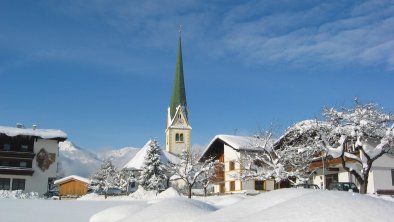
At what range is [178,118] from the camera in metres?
88.4

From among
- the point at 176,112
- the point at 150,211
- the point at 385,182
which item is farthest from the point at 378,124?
the point at 176,112

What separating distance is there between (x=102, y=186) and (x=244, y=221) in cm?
5662

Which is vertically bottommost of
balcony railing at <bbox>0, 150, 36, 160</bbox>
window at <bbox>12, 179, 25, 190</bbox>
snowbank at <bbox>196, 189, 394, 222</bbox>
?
window at <bbox>12, 179, 25, 190</bbox>

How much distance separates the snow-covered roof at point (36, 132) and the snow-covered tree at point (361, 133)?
36.8 meters

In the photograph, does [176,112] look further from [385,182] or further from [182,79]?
[385,182]

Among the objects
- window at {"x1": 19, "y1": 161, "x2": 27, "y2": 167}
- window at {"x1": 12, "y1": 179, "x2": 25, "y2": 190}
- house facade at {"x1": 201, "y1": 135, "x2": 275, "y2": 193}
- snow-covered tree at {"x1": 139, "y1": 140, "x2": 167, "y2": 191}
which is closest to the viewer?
house facade at {"x1": 201, "y1": 135, "x2": 275, "y2": 193}

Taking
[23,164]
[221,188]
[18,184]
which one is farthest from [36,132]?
[221,188]

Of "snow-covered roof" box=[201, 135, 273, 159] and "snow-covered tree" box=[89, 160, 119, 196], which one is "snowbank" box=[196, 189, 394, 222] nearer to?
"snow-covered roof" box=[201, 135, 273, 159]

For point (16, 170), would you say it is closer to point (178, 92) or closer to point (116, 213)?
point (178, 92)

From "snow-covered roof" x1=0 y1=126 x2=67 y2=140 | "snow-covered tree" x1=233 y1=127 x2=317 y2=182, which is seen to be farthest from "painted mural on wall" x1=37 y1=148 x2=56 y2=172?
"snow-covered tree" x1=233 y1=127 x2=317 y2=182

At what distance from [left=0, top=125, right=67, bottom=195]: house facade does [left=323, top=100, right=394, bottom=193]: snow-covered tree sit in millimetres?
37627

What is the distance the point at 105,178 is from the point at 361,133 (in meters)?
41.6

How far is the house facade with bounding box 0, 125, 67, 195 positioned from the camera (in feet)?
171

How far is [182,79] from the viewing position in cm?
9088
